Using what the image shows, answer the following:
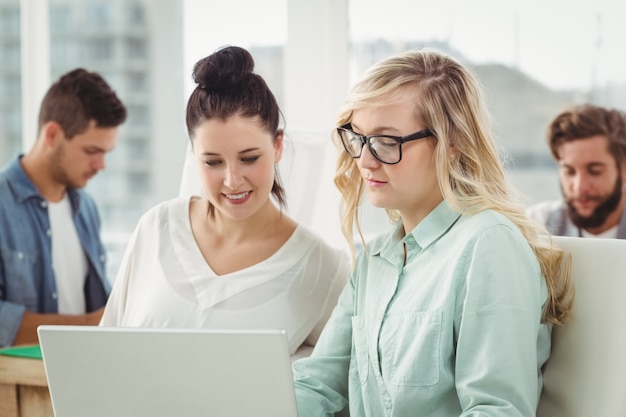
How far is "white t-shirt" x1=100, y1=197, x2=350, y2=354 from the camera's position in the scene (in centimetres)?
199

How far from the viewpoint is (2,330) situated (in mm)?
2803

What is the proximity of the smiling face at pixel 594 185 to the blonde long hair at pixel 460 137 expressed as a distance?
57.8 inches

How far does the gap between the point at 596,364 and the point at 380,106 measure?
0.57 m

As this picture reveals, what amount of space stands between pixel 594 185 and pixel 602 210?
0.28 ft

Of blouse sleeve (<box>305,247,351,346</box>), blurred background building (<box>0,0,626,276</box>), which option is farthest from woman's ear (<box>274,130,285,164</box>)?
blurred background building (<box>0,0,626,276</box>)

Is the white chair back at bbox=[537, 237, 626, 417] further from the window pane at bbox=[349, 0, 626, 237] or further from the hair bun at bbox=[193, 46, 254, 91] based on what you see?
the window pane at bbox=[349, 0, 626, 237]

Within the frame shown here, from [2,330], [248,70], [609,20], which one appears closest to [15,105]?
[2,330]

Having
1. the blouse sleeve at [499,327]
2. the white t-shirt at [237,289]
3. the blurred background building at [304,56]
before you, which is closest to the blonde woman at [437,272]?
the blouse sleeve at [499,327]

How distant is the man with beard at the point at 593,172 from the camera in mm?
3010

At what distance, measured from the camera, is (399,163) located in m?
1.58

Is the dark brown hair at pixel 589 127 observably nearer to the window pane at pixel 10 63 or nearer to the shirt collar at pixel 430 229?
the shirt collar at pixel 430 229

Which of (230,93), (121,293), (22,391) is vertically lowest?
(22,391)

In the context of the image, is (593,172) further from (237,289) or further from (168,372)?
(168,372)

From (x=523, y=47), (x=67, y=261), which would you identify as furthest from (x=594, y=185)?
(x=67, y=261)
